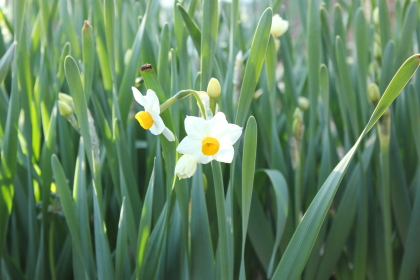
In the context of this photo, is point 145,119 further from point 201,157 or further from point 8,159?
point 8,159

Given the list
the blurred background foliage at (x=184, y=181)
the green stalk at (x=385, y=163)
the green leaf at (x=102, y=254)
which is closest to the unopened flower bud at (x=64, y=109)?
the blurred background foliage at (x=184, y=181)

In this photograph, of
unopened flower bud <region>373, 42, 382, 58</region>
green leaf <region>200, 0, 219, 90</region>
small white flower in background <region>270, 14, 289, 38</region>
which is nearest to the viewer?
green leaf <region>200, 0, 219, 90</region>

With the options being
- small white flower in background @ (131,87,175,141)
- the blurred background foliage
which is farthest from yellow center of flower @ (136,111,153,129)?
the blurred background foliage

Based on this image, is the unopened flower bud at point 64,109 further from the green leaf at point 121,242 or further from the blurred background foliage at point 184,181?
the green leaf at point 121,242

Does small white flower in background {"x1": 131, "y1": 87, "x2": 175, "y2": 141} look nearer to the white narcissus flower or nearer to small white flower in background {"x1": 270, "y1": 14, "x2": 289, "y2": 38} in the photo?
the white narcissus flower

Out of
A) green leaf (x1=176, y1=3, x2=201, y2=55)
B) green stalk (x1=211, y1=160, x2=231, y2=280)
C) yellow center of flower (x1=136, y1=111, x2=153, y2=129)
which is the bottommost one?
green stalk (x1=211, y1=160, x2=231, y2=280)

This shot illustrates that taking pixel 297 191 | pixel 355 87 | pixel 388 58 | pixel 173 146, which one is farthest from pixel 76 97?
pixel 355 87

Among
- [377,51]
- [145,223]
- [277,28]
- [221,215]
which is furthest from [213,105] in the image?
[377,51]

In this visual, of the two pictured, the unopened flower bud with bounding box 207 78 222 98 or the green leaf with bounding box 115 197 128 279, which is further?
the green leaf with bounding box 115 197 128 279
